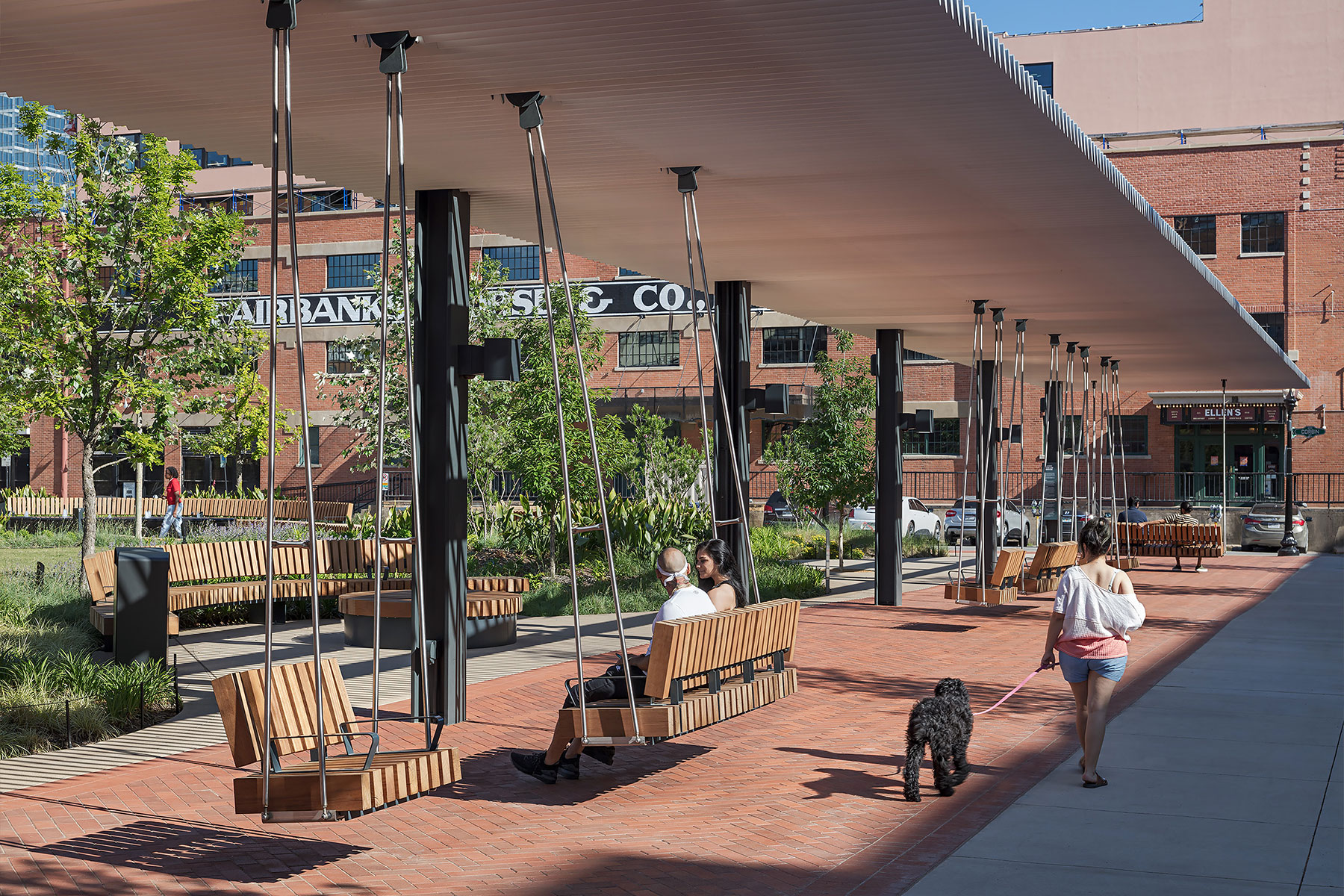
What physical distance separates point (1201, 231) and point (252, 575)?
132 feet

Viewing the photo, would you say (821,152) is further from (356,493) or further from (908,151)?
(356,493)

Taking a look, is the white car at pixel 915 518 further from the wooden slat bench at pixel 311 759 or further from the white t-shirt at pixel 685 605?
the wooden slat bench at pixel 311 759

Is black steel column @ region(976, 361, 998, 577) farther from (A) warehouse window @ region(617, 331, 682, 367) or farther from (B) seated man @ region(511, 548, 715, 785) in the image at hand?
(A) warehouse window @ region(617, 331, 682, 367)

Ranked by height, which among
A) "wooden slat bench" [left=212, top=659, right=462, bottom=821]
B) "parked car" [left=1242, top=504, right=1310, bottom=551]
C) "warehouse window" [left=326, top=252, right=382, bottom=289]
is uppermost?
"warehouse window" [left=326, top=252, right=382, bottom=289]

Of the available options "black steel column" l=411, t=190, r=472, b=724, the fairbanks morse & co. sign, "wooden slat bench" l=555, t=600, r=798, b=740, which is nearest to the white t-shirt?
"wooden slat bench" l=555, t=600, r=798, b=740

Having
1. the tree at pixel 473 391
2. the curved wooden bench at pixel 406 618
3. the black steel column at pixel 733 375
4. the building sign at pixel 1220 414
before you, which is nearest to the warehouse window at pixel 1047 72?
the building sign at pixel 1220 414

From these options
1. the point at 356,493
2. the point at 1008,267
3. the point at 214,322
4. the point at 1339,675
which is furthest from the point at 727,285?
the point at 356,493

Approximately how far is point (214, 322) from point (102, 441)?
237 centimetres

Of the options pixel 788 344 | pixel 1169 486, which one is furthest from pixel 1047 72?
pixel 1169 486

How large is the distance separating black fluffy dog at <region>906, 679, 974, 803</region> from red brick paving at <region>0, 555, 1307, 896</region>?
125mm

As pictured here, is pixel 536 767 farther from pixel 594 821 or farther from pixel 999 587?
pixel 999 587

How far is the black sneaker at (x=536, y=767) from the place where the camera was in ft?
24.9

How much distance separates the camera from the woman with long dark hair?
8.38 meters

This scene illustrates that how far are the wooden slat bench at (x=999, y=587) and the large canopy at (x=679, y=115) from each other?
3.64 meters
